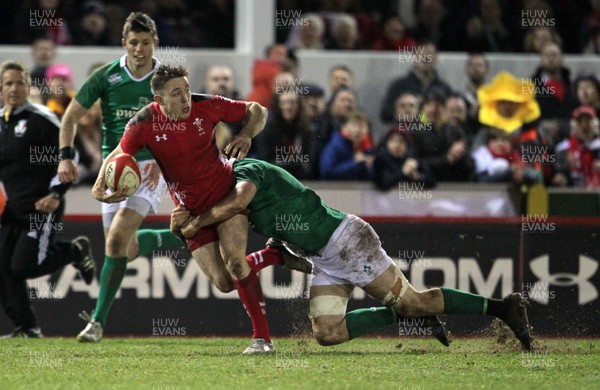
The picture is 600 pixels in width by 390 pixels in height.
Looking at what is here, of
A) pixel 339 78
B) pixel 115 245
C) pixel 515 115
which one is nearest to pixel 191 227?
pixel 115 245

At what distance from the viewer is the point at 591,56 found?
1422 cm

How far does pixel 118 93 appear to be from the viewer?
9.01 meters

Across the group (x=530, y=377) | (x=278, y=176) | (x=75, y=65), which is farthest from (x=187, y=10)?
(x=530, y=377)

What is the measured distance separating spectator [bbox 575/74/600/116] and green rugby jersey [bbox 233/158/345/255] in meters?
6.34

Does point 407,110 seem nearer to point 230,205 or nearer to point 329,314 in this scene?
point 329,314

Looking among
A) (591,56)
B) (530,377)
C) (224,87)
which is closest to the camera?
(530,377)

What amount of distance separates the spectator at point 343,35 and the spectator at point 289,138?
187cm

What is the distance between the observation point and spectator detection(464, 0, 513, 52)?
47.2 feet

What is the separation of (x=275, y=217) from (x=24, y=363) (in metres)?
1.78

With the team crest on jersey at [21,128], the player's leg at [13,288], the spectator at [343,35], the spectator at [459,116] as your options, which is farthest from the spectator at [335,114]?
the player's leg at [13,288]

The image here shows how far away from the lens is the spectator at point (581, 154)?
1251 centimetres

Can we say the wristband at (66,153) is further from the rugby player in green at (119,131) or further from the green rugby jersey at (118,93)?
the green rugby jersey at (118,93)

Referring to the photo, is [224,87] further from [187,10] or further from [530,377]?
[530,377]

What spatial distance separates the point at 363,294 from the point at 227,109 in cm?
288
